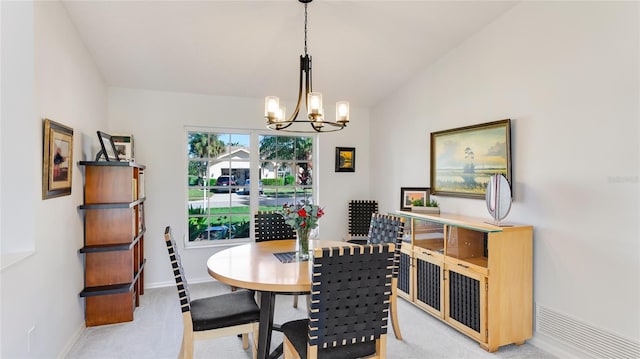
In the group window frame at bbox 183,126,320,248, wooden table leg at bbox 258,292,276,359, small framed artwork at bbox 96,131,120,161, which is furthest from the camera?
window frame at bbox 183,126,320,248

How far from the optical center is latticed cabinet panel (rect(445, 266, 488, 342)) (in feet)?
8.71

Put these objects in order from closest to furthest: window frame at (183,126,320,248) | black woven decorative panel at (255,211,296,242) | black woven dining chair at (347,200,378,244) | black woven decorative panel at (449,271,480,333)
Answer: black woven decorative panel at (449,271,480,333)
black woven decorative panel at (255,211,296,242)
window frame at (183,126,320,248)
black woven dining chair at (347,200,378,244)

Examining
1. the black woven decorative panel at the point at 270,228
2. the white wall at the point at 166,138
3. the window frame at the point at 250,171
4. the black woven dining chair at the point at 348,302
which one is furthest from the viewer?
the window frame at the point at 250,171

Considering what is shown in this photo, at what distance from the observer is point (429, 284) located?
10.7ft

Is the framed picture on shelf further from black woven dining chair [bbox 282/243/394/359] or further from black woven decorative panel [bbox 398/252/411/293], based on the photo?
black woven dining chair [bbox 282/243/394/359]

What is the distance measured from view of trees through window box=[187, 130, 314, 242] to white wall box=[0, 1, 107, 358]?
1589 millimetres

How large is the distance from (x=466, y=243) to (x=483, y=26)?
6.70ft

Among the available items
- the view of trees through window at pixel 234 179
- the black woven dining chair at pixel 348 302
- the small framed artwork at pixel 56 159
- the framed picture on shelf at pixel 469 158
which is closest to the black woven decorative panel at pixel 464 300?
the framed picture on shelf at pixel 469 158

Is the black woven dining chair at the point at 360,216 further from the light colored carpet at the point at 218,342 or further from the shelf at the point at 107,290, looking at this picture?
the shelf at the point at 107,290

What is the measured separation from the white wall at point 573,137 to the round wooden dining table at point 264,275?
196 centimetres

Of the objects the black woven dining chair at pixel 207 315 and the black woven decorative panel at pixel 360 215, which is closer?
the black woven dining chair at pixel 207 315

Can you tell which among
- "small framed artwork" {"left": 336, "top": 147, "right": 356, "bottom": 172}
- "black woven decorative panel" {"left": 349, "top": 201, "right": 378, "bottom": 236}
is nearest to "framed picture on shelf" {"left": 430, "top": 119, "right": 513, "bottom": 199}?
"black woven decorative panel" {"left": 349, "top": 201, "right": 378, "bottom": 236}

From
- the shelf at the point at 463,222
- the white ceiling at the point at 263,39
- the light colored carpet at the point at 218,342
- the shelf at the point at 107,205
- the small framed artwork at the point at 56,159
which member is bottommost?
the light colored carpet at the point at 218,342

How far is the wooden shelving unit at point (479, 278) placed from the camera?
8.61ft
